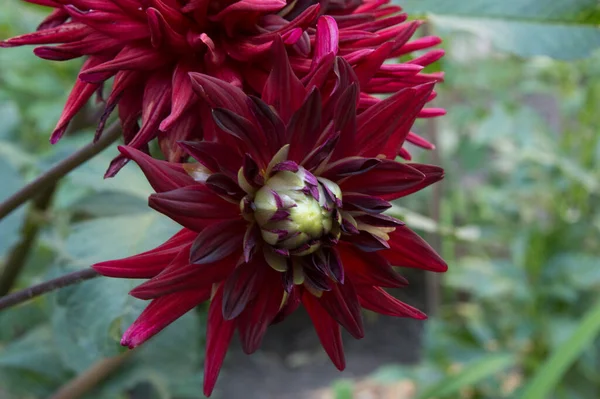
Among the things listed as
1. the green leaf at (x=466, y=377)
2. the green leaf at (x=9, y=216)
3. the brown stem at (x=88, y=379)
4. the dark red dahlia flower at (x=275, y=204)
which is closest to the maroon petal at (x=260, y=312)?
the dark red dahlia flower at (x=275, y=204)

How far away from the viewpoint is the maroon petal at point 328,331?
0.40 metres

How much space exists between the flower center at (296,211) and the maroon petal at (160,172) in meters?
0.04

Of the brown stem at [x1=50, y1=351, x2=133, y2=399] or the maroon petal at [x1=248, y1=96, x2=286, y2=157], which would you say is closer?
the maroon petal at [x1=248, y1=96, x2=286, y2=157]

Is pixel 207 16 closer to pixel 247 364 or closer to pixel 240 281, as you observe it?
pixel 240 281

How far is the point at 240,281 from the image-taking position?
36 centimetres

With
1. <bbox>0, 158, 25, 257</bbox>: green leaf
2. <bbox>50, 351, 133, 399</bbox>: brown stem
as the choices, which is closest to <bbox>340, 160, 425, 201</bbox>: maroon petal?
<bbox>0, 158, 25, 257</bbox>: green leaf

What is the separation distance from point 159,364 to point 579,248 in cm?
101

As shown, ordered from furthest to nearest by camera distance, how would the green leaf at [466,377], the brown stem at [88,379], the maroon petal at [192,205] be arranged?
the green leaf at [466,377], the brown stem at [88,379], the maroon petal at [192,205]

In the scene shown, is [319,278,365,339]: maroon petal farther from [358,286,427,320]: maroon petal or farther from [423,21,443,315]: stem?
[423,21,443,315]: stem

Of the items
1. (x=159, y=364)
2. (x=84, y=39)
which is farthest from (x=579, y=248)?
(x=84, y=39)

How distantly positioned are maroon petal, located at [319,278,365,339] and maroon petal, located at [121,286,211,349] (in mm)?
75

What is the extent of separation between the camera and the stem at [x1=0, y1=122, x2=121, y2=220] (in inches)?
17.0

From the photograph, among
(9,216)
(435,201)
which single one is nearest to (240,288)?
(9,216)

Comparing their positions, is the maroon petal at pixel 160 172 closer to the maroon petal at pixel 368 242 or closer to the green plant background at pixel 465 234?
the maroon petal at pixel 368 242
